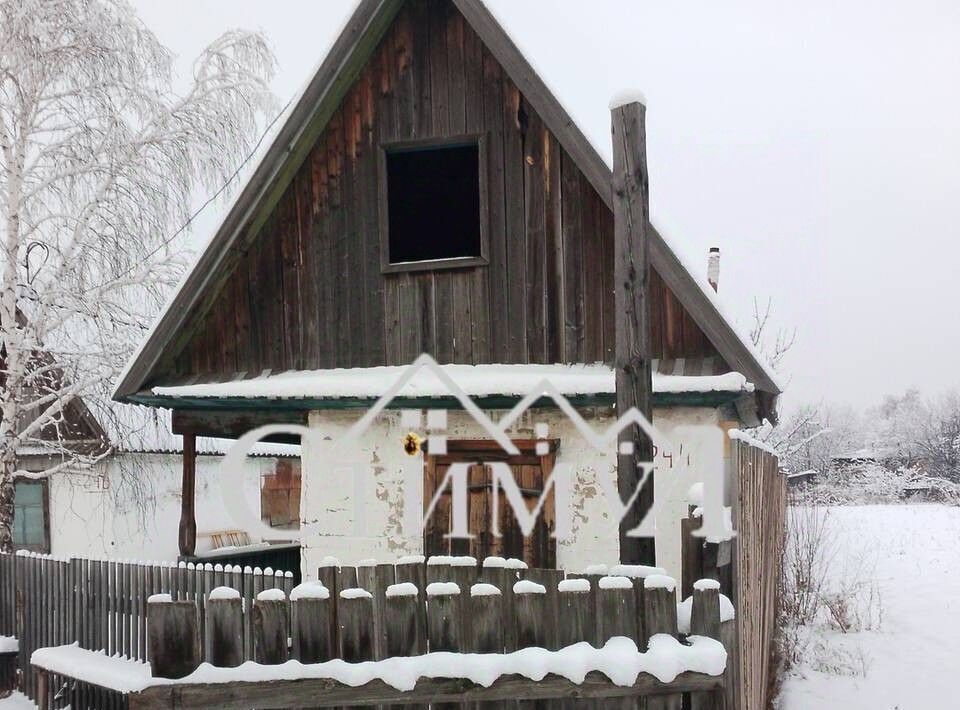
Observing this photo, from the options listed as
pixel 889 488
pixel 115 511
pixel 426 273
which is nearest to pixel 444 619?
pixel 426 273

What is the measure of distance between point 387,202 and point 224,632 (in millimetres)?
4683

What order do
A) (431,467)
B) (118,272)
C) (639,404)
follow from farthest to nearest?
(118,272) → (431,467) → (639,404)

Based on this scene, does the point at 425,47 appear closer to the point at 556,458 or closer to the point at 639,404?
the point at 556,458

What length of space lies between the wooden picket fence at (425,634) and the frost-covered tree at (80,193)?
806cm

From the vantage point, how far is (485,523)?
22.2ft

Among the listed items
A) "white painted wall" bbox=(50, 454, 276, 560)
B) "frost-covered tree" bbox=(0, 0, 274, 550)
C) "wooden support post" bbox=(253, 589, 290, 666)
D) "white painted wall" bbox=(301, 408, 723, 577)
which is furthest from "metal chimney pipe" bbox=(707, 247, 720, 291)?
"wooden support post" bbox=(253, 589, 290, 666)

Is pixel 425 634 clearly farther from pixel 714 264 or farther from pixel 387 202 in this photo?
pixel 714 264

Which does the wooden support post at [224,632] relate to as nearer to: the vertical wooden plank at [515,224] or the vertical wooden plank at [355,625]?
the vertical wooden plank at [355,625]

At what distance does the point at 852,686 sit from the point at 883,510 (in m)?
22.3

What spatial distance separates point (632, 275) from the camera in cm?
388

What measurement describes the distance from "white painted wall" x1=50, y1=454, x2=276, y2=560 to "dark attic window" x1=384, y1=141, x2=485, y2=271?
6216 millimetres

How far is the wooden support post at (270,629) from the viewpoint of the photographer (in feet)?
10.1

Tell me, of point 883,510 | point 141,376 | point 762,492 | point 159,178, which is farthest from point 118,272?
point 883,510

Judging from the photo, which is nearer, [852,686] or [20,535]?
[852,686]
